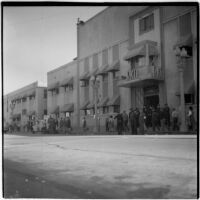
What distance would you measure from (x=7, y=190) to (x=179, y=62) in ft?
29.5

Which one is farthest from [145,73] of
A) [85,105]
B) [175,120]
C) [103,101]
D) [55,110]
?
[55,110]

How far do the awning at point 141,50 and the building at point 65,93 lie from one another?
2.95m

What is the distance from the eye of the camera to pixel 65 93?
1689 centimetres

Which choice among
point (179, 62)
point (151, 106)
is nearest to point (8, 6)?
point (179, 62)

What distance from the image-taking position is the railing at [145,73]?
13174 mm

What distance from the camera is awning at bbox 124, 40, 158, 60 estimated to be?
14119 mm

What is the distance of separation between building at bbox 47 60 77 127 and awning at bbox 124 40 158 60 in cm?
295

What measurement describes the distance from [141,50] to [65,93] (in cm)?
510

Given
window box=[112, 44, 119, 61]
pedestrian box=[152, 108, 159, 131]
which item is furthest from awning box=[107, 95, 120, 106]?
pedestrian box=[152, 108, 159, 131]

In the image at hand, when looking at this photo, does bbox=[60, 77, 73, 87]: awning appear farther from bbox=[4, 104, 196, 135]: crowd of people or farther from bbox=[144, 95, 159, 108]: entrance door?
bbox=[144, 95, 159, 108]: entrance door

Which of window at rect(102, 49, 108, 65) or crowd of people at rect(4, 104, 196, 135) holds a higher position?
window at rect(102, 49, 108, 65)

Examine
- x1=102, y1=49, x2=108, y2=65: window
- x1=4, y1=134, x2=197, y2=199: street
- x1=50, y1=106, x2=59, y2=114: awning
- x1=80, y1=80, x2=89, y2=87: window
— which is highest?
x1=102, y1=49, x2=108, y2=65: window

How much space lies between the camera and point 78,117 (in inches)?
603

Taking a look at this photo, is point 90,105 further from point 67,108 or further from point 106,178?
point 106,178
